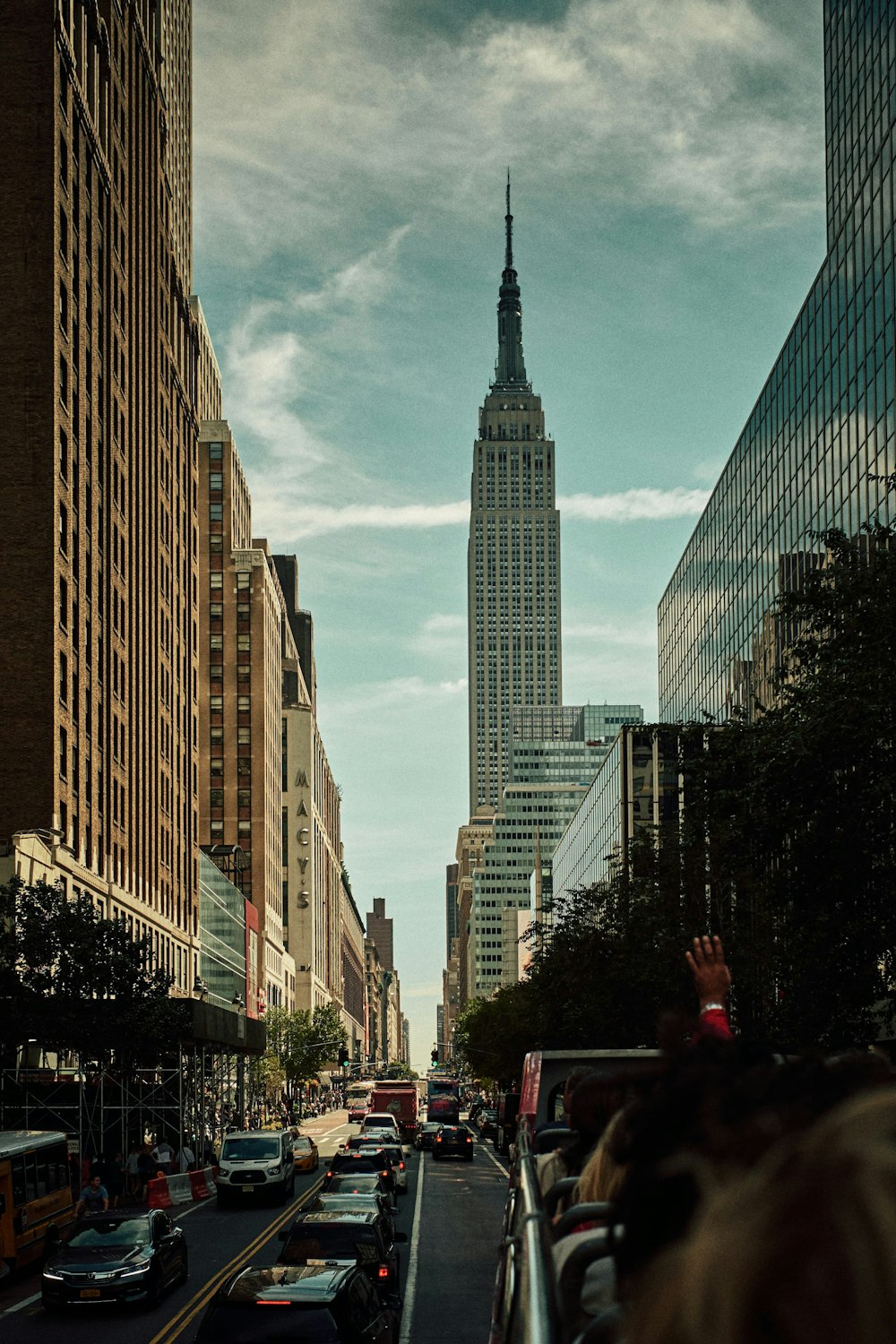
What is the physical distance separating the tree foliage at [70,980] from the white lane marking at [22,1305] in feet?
59.0

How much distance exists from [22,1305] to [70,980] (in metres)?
21.4

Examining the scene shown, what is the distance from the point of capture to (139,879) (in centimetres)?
7750

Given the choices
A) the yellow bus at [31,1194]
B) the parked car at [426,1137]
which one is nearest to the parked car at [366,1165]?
the yellow bus at [31,1194]

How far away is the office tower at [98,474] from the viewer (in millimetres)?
59156

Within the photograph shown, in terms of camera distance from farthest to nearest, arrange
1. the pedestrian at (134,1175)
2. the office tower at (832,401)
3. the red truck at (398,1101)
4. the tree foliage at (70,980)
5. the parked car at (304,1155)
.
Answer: the red truck at (398,1101) → the parked car at (304,1155) → the office tower at (832,401) → the tree foliage at (70,980) → the pedestrian at (134,1175)

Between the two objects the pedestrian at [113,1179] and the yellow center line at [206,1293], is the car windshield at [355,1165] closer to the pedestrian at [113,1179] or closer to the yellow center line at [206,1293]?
the yellow center line at [206,1293]

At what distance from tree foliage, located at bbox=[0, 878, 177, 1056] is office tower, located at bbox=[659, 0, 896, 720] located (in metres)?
22.7

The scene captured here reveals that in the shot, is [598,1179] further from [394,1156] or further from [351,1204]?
[394,1156]

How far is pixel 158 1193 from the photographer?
4494 centimetres

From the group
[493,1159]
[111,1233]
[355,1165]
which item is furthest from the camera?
[493,1159]

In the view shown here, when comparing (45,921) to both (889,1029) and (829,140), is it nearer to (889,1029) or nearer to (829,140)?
(889,1029)

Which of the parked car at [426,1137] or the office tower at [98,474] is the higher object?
the office tower at [98,474]

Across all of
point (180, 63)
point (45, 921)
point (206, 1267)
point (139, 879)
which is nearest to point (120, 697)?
point (139, 879)

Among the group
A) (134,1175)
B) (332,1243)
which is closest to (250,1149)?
(134,1175)
